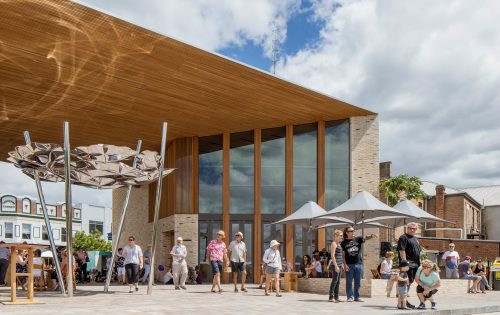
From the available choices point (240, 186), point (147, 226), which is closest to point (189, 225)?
point (240, 186)

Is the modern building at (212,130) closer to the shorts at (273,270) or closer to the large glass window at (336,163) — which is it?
the large glass window at (336,163)

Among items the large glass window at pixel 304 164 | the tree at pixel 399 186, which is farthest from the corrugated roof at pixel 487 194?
the large glass window at pixel 304 164

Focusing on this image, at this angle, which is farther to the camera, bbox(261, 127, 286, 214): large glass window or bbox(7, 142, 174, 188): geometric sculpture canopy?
bbox(261, 127, 286, 214): large glass window

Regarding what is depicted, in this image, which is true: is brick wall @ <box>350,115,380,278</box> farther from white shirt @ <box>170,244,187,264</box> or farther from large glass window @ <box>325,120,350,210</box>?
white shirt @ <box>170,244,187,264</box>

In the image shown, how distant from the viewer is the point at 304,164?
2677cm

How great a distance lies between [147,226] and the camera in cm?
3422

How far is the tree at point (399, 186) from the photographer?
2036 inches

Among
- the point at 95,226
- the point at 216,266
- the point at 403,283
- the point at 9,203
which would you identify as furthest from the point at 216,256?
the point at 95,226

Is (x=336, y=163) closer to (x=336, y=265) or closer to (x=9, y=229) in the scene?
(x=336, y=265)

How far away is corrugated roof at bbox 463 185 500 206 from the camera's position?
258 ft

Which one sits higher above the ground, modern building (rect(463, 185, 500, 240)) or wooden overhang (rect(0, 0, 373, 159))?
wooden overhang (rect(0, 0, 373, 159))

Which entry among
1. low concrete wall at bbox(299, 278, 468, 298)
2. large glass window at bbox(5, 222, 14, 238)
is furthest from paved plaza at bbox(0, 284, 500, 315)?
large glass window at bbox(5, 222, 14, 238)

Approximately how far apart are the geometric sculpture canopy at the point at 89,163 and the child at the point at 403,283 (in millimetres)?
6862

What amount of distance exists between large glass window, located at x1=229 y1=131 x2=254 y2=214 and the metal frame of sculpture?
372 inches
